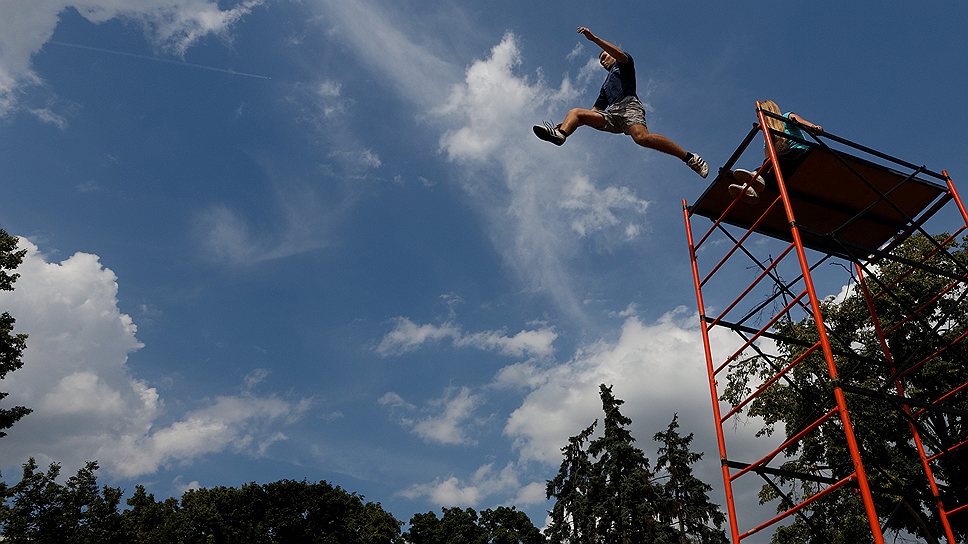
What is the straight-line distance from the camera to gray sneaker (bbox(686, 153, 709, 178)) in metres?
8.52

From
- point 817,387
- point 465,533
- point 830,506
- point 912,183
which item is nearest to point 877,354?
point 817,387

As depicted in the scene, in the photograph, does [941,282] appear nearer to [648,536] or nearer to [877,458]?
[877,458]

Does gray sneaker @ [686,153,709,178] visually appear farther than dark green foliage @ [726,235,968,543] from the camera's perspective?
No

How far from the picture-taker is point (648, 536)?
32594 mm

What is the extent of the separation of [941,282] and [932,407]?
15.2 metres

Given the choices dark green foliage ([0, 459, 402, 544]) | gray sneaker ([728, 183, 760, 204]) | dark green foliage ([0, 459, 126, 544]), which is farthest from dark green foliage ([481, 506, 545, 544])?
gray sneaker ([728, 183, 760, 204])

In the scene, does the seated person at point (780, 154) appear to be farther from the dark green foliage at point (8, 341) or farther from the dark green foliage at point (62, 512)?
the dark green foliage at point (62, 512)

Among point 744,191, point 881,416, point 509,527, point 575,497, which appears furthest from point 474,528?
point 744,191

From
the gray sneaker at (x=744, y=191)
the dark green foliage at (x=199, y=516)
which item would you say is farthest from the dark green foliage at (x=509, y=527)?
the gray sneaker at (x=744, y=191)

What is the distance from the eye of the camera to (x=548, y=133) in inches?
278

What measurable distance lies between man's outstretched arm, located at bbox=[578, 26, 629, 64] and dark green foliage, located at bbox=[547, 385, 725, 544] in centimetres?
2922

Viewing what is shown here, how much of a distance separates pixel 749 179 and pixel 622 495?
92.5ft

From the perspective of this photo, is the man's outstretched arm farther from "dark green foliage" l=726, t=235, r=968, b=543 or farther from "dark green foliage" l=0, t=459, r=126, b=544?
"dark green foliage" l=0, t=459, r=126, b=544

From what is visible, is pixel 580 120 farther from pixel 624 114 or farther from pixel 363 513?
pixel 363 513
